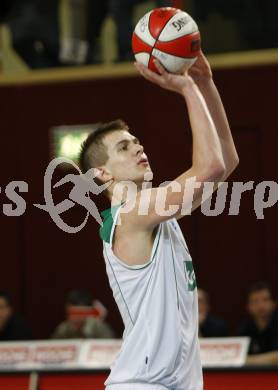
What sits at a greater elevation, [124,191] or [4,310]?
[124,191]

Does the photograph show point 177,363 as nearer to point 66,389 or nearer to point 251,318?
point 66,389

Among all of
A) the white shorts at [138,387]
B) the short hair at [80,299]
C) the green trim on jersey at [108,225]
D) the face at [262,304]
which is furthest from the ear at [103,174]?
the short hair at [80,299]

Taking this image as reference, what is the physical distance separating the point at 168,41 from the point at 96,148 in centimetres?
62

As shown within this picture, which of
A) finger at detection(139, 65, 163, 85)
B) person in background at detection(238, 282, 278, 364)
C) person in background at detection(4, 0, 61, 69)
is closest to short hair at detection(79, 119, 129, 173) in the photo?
finger at detection(139, 65, 163, 85)

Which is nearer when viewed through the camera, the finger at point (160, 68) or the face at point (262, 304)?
the finger at point (160, 68)

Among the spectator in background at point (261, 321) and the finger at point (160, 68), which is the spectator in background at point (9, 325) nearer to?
the spectator in background at point (261, 321)

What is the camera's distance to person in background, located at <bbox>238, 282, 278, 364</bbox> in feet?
26.2

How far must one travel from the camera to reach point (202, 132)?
12.9 ft

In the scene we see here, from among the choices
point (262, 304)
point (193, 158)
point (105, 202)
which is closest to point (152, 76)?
point (193, 158)

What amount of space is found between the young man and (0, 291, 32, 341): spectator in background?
4.57m

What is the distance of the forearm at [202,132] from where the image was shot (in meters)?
3.92

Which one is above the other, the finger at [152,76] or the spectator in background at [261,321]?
the finger at [152,76]

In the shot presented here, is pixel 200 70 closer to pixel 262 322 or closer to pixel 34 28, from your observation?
pixel 262 322

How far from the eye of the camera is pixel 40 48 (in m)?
10.4
